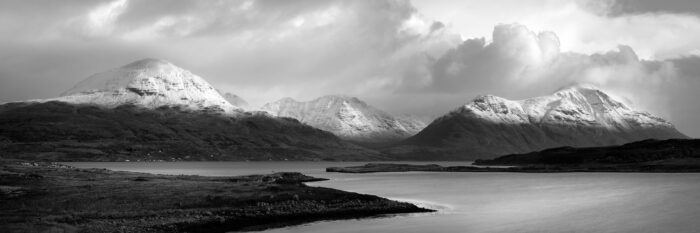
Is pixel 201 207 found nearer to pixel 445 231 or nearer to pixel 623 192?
pixel 445 231

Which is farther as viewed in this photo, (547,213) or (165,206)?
(547,213)

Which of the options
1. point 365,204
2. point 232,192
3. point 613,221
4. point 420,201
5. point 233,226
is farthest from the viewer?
point 420,201

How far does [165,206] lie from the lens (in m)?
86.2

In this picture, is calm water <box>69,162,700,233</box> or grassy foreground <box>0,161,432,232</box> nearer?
grassy foreground <box>0,161,432,232</box>

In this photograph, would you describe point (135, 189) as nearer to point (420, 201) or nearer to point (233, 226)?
point (233, 226)

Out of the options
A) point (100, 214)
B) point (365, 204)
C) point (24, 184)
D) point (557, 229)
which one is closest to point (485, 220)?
point (557, 229)

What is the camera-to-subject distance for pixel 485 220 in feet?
292

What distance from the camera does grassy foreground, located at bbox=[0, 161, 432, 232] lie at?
7112 centimetres

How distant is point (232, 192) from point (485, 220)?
41146mm

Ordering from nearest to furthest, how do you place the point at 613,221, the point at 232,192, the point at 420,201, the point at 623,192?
the point at 613,221 → the point at 232,192 → the point at 420,201 → the point at 623,192

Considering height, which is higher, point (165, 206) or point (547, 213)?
point (165, 206)

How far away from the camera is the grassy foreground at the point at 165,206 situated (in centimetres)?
7112

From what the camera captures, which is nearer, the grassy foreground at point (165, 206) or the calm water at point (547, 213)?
the grassy foreground at point (165, 206)

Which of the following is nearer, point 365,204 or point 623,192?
point 365,204
